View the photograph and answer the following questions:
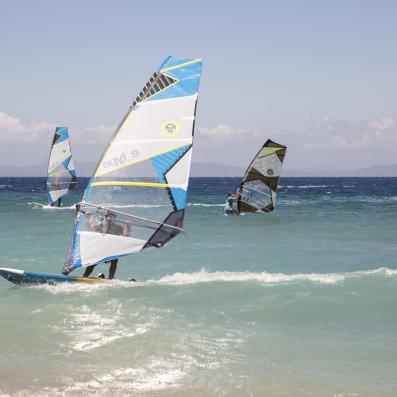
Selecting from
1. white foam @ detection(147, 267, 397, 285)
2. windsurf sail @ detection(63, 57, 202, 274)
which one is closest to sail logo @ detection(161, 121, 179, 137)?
windsurf sail @ detection(63, 57, 202, 274)

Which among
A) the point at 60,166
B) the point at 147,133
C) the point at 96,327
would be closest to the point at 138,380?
the point at 96,327

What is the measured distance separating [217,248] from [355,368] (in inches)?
589

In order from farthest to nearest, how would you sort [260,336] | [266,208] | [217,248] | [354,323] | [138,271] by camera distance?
1. [266,208]
2. [217,248]
3. [138,271]
4. [354,323]
5. [260,336]

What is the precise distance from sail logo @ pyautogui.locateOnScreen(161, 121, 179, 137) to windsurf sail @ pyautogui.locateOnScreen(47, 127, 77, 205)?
31.5 metres

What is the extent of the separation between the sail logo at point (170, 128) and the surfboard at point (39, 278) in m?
3.82

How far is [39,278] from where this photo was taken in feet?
45.8

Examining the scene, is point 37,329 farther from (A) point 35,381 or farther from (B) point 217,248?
(B) point 217,248

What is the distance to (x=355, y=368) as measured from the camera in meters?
8.80

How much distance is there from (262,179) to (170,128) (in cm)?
2349

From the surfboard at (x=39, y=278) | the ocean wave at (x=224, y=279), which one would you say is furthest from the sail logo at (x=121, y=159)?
the ocean wave at (x=224, y=279)

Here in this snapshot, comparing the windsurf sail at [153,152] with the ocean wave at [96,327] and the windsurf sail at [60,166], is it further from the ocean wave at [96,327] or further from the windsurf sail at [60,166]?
the windsurf sail at [60,166]

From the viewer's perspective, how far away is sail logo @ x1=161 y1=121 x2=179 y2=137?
43.9ft

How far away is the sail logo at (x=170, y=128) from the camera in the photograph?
13.4 metres

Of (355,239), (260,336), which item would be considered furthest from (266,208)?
(260,336)
